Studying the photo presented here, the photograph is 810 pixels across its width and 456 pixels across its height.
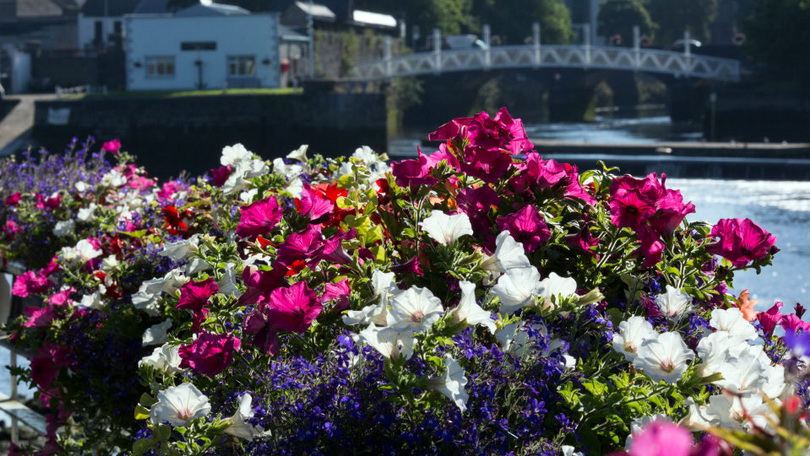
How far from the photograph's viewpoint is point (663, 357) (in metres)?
1.72

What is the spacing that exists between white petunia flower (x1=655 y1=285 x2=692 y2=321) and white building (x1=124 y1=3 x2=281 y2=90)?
3482cm

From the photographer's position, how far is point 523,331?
1.84 meters

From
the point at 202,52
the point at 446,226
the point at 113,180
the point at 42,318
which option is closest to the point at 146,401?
the point at 446,226

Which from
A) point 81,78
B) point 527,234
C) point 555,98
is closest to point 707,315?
point 527,234

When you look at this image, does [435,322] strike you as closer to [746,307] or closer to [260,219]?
[260,219]

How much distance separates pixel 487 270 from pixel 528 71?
52.7m

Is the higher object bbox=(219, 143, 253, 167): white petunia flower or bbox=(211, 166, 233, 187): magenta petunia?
→ bbox=(219, 143, 253, 167): white petunia flower

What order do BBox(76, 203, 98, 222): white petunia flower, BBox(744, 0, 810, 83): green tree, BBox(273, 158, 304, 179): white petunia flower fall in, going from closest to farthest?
BBox(273, 158, 304, 179): white petunia flower < BBox(76, 203, 98, 222): white petunia flower < BBox(744, 0, 810, 83): green tree

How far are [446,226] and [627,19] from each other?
65.0 metres

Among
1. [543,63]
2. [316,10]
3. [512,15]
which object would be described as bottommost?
[543,63]

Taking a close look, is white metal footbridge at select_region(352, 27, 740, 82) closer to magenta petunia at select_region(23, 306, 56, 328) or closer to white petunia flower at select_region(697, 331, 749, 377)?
magenta petunia at select_region(23, 306, 56, 328)

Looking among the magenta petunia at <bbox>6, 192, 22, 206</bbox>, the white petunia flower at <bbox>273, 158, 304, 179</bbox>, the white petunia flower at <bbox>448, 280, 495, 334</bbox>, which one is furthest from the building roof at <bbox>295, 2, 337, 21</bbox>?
the white petunia flower at <bbox>448, 280, 495, 334</bbox>

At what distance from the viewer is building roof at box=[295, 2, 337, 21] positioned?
4097cm

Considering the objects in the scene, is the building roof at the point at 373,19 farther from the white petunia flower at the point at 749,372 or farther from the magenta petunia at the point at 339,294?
the white petunia flower at the point at 749,372
